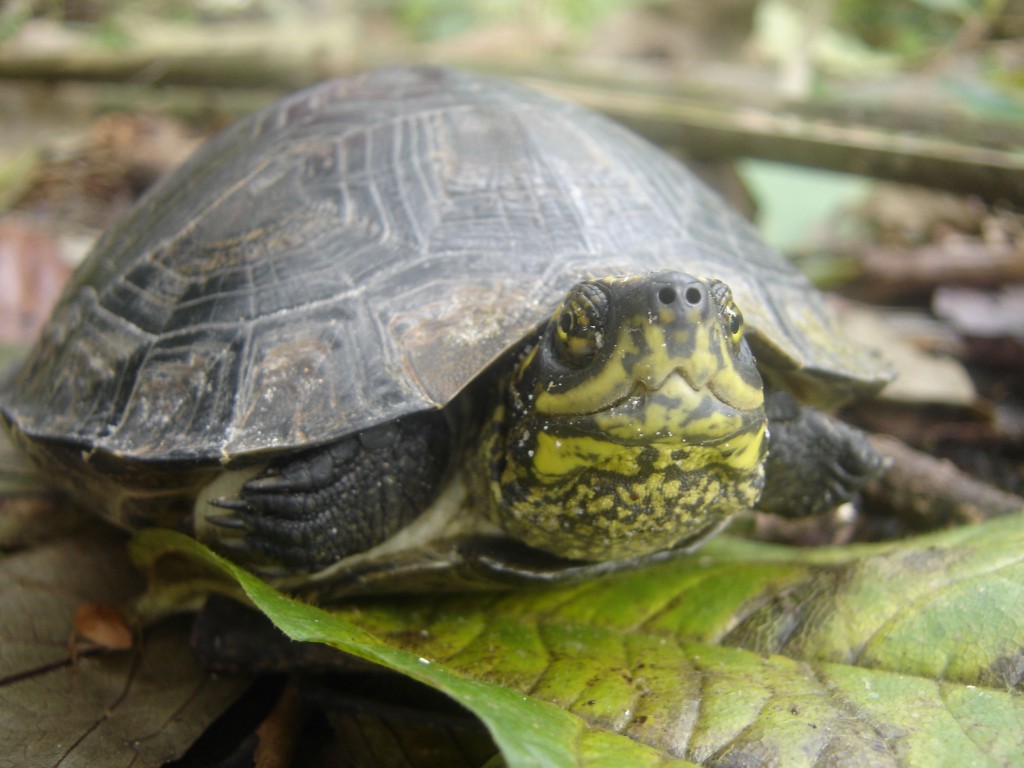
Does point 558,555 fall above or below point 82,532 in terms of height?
above

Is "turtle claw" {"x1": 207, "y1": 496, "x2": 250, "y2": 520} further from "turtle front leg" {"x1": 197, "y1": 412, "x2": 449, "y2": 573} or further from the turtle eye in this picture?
the turtle eye

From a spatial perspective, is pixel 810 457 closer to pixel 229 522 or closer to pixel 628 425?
pixel 628 425

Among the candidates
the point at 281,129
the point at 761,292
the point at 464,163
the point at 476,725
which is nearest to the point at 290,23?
the point at 281,129

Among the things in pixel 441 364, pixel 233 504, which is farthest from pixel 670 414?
pixel 233 504

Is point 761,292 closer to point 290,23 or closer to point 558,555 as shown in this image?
point 558,555

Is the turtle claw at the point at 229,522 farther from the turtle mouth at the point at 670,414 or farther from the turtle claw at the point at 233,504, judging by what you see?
the turtle mouth at the point at 670,414
